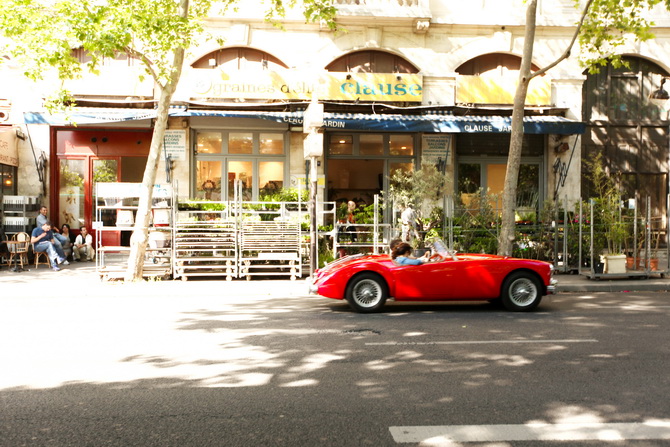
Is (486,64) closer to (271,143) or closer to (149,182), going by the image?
(271,143)

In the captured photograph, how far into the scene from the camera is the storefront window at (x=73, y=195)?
777 inches

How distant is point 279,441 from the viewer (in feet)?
14.2

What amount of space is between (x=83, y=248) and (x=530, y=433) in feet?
56.4

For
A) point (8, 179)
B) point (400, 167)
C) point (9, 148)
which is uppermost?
point (9, 148)

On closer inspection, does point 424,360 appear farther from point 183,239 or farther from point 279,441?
point 183,239

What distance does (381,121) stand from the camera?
1761 centimetres

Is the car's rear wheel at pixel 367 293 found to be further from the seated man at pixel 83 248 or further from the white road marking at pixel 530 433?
the seated man at pixel 83 248

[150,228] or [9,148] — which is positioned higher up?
[9,148]

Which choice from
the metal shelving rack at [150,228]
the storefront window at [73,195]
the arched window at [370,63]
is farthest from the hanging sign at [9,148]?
the arched window at [370,63]

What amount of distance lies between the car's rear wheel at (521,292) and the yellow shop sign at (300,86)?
35.2 feet

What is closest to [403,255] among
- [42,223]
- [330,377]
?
[330,377]

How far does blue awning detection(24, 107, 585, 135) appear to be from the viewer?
56.5ft

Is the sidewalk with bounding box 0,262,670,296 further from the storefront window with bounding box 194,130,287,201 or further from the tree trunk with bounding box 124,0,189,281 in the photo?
the storefront window with bounding box 194,130,287,201

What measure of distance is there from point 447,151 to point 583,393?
1519 cm
